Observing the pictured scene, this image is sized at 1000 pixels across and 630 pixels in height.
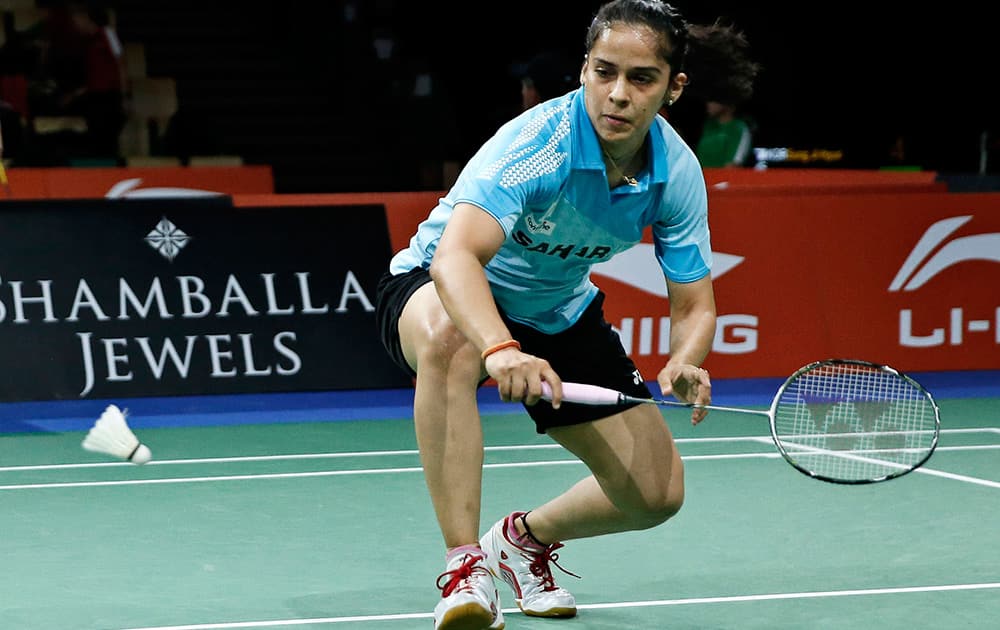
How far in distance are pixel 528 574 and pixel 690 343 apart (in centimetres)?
79

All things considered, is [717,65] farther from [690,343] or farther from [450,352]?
[450,352]

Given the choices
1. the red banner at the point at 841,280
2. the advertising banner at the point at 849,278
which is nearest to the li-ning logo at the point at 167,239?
the red banner at the point at 841,280

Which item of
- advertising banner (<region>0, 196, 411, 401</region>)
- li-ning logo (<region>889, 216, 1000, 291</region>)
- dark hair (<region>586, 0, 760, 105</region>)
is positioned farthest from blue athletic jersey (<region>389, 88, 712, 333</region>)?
li-ning logo (<region>889, 216, 1000, 291</region>)

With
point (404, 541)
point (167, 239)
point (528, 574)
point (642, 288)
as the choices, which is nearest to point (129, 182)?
point (167, 239)

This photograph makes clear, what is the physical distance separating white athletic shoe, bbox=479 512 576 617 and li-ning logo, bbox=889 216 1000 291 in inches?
189

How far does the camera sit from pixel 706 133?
12922mm

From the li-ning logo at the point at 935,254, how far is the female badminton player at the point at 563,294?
480 cm

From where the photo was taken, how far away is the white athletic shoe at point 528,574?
398cm

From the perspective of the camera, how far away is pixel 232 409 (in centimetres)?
771

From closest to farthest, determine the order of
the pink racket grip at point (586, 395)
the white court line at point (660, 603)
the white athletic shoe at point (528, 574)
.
Answer: the pink racket grip at point (586, 395) → the white court line at point (660, 603) → the white athletic shoe at point (528, 574)

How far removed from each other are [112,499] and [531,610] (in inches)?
87.2

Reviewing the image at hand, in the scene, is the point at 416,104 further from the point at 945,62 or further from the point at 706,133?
the point at 945,62

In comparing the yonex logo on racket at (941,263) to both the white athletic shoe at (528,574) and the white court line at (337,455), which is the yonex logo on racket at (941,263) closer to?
the white court line at (337,455)

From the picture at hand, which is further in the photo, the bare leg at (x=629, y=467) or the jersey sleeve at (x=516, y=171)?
the bare leg at (x=629, y=467)
